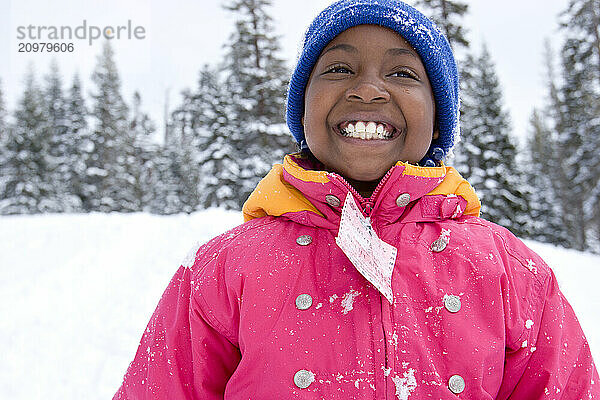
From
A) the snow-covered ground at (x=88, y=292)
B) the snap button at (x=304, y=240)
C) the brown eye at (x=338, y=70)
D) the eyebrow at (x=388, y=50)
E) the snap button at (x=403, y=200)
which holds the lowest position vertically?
the snow-covered ground at (x=88, y=292)

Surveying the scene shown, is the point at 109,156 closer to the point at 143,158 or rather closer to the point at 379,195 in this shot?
the point at 143,158

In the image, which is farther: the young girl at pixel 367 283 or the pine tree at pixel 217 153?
the pine tree at pixel 217 153

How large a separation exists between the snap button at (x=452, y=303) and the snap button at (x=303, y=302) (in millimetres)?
458

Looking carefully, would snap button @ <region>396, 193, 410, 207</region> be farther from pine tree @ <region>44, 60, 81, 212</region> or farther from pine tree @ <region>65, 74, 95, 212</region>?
pine tree @ <region>65, 74, 95, 212</region>

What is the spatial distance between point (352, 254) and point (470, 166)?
2045cm

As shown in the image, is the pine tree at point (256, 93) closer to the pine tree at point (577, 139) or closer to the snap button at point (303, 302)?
the pine tree at point (577, 139)

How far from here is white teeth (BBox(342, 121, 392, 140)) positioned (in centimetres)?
179

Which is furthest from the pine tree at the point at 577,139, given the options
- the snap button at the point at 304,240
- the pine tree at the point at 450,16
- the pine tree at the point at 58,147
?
the pine tree at the point at 58,147

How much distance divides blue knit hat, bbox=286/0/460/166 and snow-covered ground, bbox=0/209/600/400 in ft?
5.73

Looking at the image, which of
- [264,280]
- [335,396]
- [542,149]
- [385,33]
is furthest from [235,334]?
[542,149]

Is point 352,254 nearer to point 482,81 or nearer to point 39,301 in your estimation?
point 39,301

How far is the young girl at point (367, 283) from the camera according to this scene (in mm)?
1537

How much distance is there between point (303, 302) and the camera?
1.62 metres

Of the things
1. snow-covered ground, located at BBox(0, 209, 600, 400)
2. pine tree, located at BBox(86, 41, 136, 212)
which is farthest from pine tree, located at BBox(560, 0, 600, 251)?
pine tree, located at BBox(86, 41, 136, 212)
